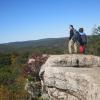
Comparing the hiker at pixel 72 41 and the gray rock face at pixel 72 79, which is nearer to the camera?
the gray rock face at pixel 72 79

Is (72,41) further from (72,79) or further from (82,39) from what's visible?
(72,79)

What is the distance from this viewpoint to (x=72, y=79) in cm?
1025

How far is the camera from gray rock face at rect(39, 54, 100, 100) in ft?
29.8

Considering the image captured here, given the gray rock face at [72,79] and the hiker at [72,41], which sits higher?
the hiker at [72,41]

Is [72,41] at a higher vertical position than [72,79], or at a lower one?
higher

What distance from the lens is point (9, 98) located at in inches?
807

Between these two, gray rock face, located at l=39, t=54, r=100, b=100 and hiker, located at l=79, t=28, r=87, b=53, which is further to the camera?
hiker, located at l=79, t=28, r=87, b=53

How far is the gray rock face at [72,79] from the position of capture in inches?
358

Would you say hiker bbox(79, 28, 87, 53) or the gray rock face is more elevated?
hiker bbox(79, 28, 87, 53)

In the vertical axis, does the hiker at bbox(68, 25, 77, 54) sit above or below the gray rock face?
above

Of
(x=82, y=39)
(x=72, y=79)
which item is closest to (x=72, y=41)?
(x=82, y=39)

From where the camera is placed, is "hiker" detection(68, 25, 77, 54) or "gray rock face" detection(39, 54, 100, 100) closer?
"gray rock face" detection(39, 54, 100, 100)

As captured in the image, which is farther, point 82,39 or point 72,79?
point 82,39

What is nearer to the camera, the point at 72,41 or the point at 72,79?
the point at 72,79
